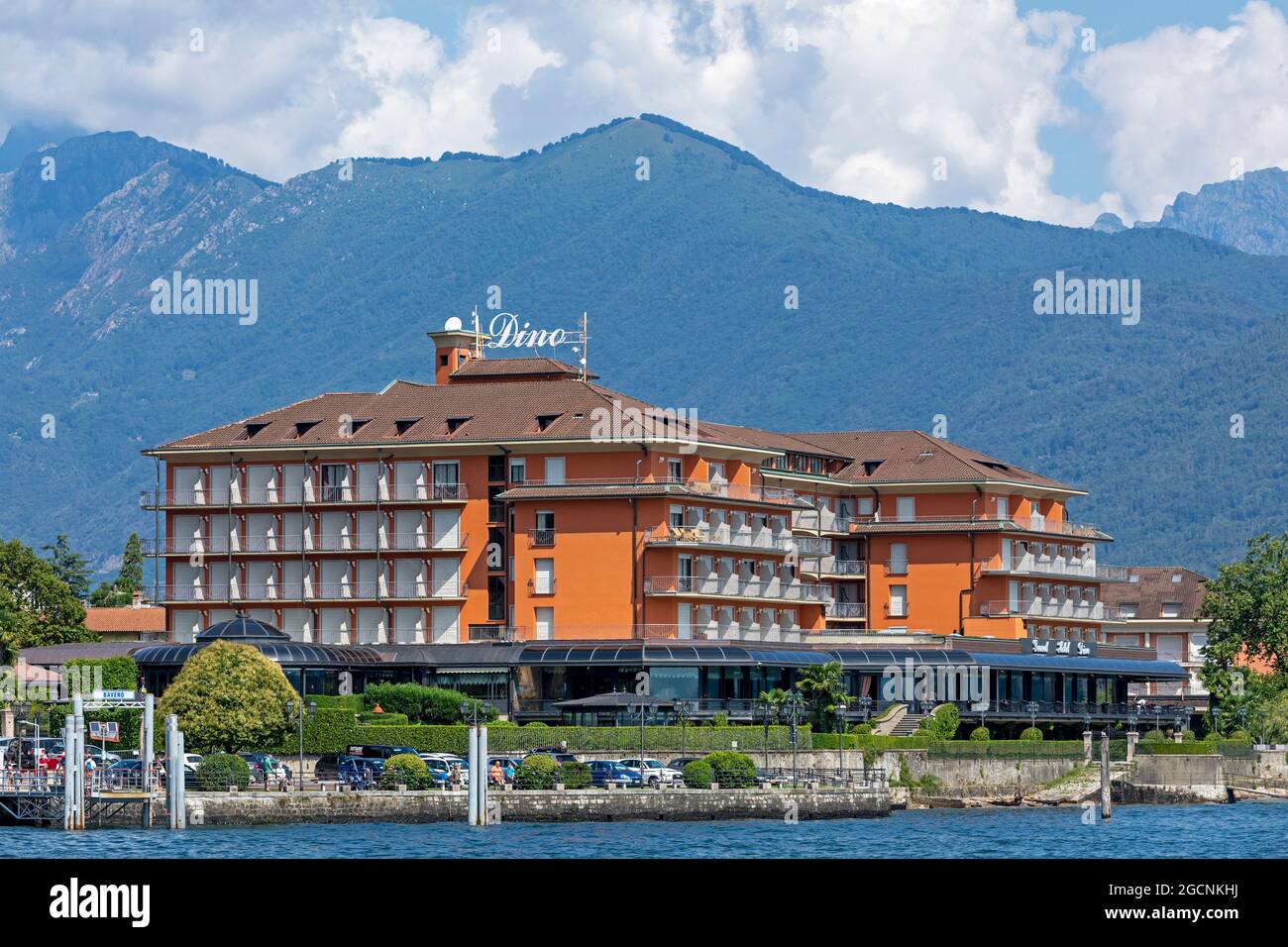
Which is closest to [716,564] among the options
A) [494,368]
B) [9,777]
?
[494,368]

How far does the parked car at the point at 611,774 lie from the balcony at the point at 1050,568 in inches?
1964

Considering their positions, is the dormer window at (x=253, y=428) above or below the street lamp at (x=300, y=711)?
above

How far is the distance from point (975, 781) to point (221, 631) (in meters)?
36.5

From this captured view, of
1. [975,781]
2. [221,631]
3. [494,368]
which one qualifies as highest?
[494,368]

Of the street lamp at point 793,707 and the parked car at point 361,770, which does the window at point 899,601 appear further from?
the parked car at point 361,770

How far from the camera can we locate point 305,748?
96938mm

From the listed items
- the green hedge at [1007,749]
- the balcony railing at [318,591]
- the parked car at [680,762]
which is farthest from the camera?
the balcony railing at [318,591]

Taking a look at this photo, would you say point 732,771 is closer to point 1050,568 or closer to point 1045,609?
point 1045,609

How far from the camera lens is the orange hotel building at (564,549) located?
118 metres

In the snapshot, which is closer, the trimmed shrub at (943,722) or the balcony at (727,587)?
the trimmed shrub at (943,722)

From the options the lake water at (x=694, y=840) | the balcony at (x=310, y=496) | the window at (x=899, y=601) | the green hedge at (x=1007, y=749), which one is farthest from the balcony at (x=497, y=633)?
the lake water at (x=694, y=840)

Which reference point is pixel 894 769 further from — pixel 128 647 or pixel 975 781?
pixel 128 647

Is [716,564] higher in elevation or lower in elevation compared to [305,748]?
higher

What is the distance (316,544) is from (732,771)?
42.8m
